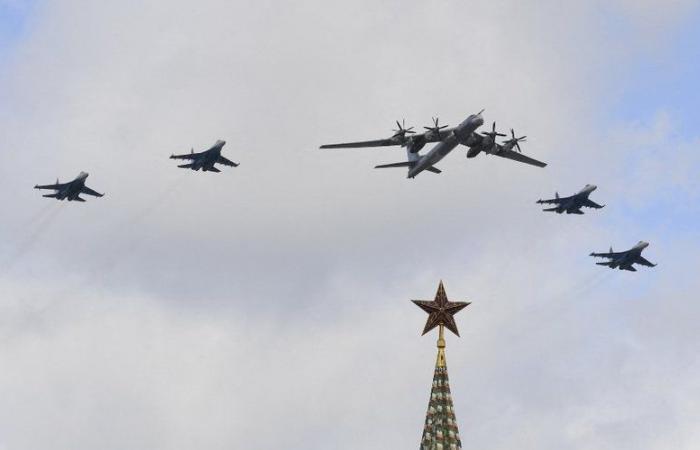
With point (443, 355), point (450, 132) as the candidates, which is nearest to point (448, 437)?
point (443, 355)

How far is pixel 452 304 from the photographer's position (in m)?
136

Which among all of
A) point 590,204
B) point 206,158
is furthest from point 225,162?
point 590,204

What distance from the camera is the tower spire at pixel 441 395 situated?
126 m

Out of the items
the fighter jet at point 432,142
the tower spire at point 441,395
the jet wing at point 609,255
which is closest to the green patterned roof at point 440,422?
the tower spire at point 441,395

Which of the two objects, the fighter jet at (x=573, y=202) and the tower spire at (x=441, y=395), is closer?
the tower spire at (x=441, y=395)

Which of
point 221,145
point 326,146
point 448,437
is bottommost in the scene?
point 448,437

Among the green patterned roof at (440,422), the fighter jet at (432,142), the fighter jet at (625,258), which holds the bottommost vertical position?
the green patterned roof at (440,422)

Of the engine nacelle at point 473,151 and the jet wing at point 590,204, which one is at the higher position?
the jet wing at point 590,204

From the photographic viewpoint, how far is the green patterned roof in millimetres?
125875

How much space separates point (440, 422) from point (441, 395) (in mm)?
3008

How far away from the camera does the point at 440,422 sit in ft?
417

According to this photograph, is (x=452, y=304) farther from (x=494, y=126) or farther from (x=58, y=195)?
(x=58, y=195)

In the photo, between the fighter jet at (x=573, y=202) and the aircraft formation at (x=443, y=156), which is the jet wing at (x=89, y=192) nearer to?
the aircraft formation at (x=443, y=156)

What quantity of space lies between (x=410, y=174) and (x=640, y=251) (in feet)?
143
